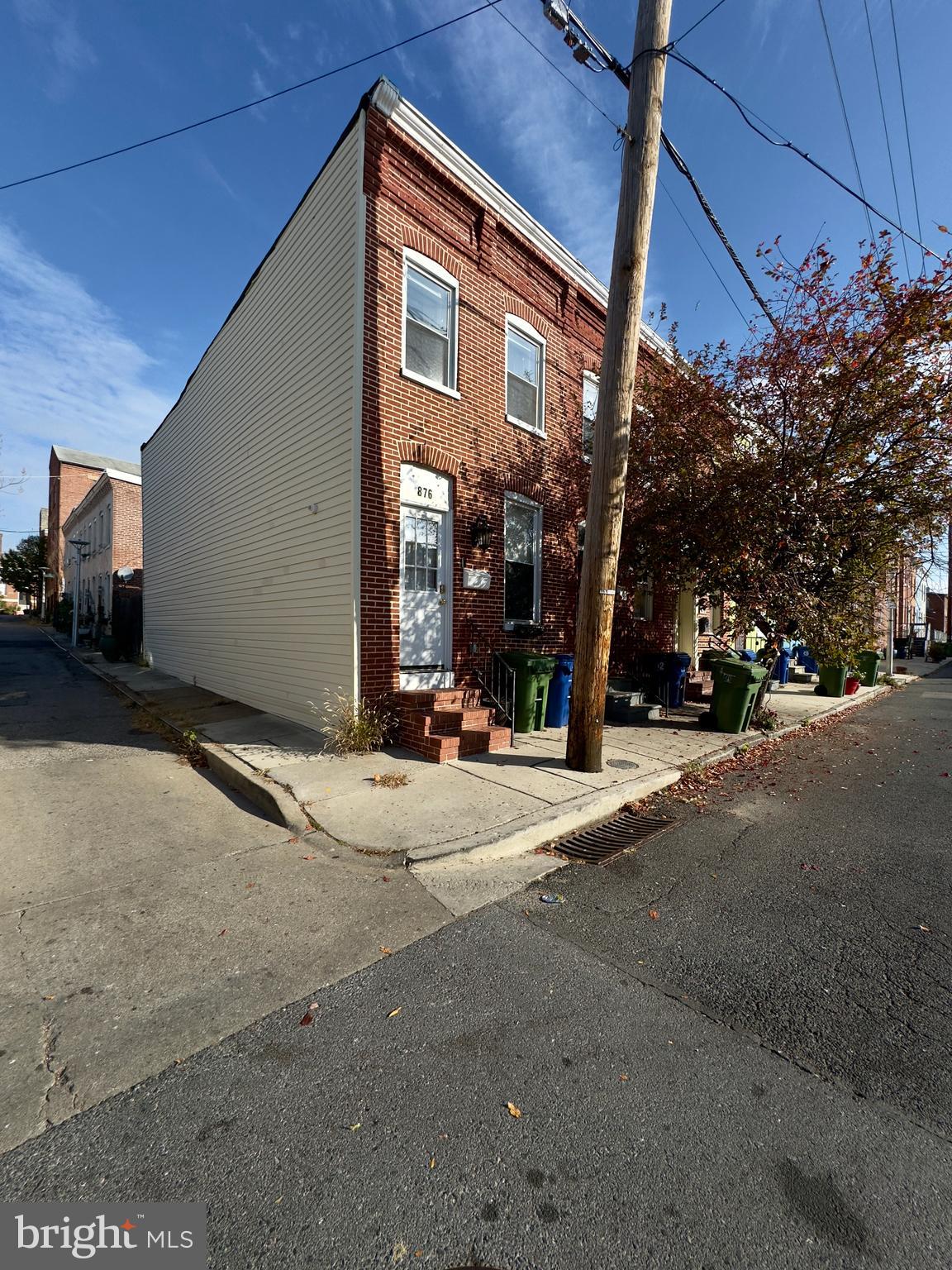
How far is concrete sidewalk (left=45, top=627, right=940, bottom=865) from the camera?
442 centimetres

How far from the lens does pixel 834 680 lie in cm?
1439

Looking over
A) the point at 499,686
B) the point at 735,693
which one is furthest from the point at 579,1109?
the point at 735,693

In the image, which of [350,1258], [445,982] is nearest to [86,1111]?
[350,1258]

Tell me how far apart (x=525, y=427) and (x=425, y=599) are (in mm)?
3682

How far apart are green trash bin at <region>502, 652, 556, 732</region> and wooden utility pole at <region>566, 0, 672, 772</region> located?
5.86ft

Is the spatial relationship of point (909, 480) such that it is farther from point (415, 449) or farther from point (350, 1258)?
point (350, 1258)


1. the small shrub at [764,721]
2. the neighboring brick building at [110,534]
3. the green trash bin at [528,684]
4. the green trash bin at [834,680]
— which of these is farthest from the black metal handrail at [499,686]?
the neighboring brick building at [110,534]

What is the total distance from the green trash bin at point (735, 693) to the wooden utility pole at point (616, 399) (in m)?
4.05

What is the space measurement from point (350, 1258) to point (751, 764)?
23.5 feet

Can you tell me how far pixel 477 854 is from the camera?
13.7ft

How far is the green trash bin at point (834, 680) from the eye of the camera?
561 inches

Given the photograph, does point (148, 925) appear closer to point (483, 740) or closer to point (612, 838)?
point (612, 838)

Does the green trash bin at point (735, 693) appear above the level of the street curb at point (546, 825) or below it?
above

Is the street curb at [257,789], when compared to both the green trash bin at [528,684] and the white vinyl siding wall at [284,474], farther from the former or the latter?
the green trash bin at [528,684]
